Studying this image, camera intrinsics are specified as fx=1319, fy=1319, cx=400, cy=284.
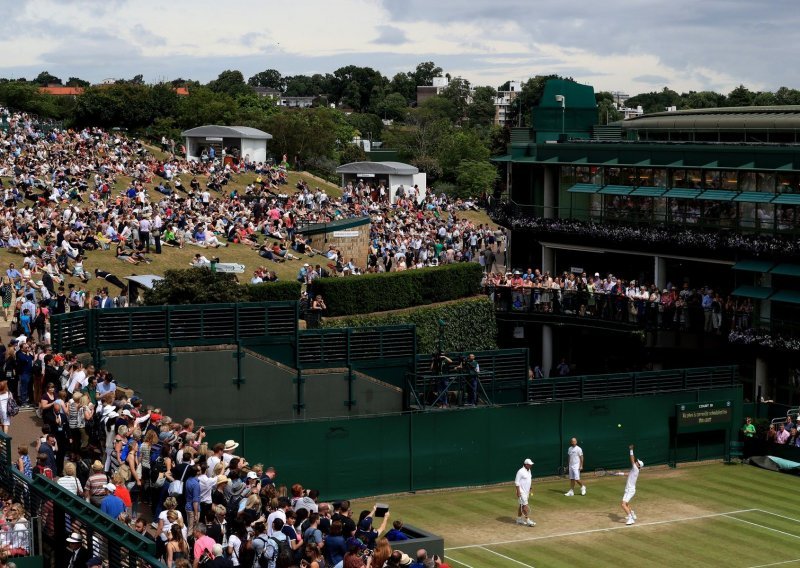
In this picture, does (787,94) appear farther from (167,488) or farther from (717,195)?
(167,488)

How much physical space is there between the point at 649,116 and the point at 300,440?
115 feet

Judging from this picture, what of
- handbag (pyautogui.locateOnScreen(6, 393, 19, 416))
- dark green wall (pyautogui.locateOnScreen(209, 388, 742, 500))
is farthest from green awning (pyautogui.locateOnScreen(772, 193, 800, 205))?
handbag (pyautogui.locateOnScreen(6, 393, 19, 416))

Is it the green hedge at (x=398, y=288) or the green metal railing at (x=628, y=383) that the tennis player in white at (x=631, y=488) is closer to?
the green metal railing at (x=628, y=383)

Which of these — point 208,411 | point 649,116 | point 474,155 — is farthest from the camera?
point 474,155

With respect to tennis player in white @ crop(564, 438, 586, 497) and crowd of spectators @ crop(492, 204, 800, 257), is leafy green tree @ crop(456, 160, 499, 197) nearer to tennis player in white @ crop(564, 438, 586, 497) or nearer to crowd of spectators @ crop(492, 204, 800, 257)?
crowd of spectators @ crop(492, 204, 800, 257)

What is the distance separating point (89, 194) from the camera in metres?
59.2

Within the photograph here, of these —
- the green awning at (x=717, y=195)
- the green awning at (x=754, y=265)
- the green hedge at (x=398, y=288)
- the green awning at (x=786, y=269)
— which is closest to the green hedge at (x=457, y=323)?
the green hedge at (x=398, y=288)

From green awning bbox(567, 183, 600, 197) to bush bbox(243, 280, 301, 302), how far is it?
16.2 m

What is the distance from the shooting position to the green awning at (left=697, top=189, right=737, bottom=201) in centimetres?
5169

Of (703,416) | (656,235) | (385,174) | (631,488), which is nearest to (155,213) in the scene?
(656,235)

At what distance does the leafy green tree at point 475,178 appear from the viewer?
373 feet

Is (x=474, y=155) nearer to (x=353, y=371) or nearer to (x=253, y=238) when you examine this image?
(x=253, y=238)

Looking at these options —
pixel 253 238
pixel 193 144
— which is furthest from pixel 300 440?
pixel 193 144

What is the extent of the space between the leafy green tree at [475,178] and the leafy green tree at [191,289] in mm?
70274
